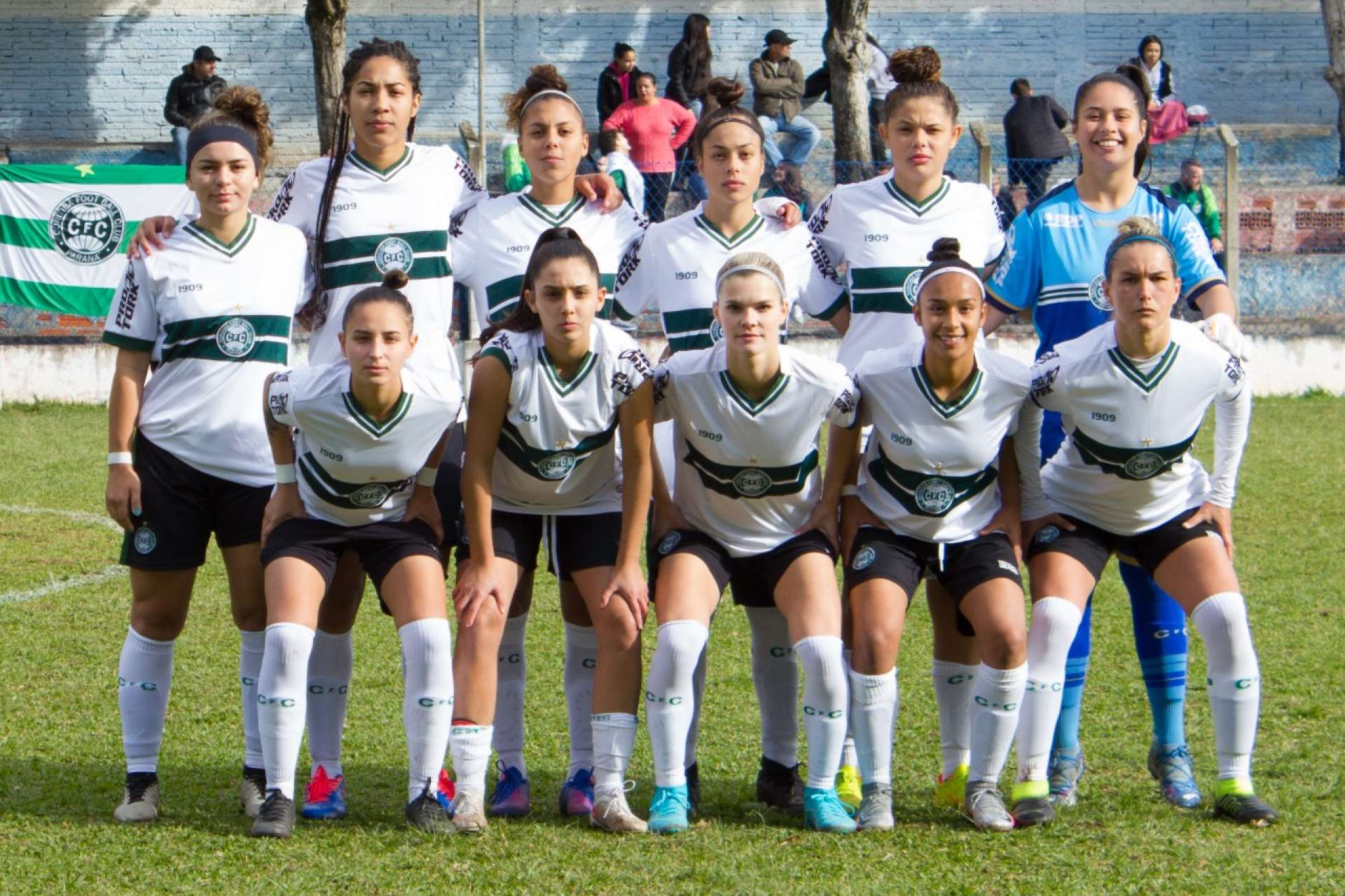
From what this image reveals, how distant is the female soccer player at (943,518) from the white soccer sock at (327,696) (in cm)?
149

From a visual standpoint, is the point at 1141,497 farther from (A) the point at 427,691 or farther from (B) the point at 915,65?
(A) the point at 427,691

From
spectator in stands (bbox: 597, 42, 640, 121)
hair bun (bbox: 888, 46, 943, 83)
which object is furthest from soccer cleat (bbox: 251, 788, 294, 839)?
spectator in stands (bbox: 597, 42, 640, 121)

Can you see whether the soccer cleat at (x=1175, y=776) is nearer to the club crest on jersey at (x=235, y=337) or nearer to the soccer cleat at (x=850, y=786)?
the soccer cleat at (x=850, y=786)

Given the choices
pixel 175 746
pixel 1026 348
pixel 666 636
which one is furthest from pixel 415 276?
pixel 1026 348

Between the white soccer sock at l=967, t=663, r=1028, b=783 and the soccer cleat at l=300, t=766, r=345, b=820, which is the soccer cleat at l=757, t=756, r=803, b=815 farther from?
the soccer cleat at l=300, t=766, r=345, b=820

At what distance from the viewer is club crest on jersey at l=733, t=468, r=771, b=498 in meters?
4.65

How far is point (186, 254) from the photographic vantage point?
471 cm

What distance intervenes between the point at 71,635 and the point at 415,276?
8.88 ft

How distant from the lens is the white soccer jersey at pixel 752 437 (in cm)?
461

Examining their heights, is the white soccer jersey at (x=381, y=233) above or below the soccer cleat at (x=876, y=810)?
above

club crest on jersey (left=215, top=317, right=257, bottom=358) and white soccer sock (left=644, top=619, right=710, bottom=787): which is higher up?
club crest on jersey (left=215, top=317, right=257, bottom=358)

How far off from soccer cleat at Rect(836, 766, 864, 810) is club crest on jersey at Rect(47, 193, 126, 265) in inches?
380

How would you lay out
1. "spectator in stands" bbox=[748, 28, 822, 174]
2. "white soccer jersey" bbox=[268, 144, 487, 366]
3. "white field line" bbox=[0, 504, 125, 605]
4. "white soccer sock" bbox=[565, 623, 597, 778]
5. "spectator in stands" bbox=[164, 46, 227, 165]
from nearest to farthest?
"white soccer sock" bbox=[565, 623, 597, 778] → "white soccer jersey" bbox=[268, 144, 487, 366] → "white field line" bbox=[0, 504, 125, 605] → "spectator in stands" bbox=[748, 28, 822, 174] → "spectator in stands" bbox=[164, 46, 227, 165]

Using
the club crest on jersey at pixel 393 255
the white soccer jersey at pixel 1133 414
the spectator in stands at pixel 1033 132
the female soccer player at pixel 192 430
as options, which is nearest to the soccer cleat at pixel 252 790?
the female soccer player at pixel 192 430
